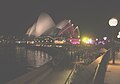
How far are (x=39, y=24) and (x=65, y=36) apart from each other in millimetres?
17938

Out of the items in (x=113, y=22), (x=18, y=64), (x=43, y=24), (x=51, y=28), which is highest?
(x=43, y=24)

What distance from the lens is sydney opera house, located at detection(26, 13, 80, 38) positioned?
135m

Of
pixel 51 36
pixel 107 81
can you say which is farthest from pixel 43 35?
pixel 107 81

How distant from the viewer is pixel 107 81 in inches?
537

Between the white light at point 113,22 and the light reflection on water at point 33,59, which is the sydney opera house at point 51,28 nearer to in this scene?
the light reflection on water at point 33,59

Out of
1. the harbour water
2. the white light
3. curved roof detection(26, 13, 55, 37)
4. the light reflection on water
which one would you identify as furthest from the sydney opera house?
the white light

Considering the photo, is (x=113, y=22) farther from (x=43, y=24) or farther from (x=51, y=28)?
(x=51, y=28)

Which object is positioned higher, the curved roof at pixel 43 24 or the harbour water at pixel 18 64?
the curved roof at pixel 43 24

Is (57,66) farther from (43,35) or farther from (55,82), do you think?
(43,35)

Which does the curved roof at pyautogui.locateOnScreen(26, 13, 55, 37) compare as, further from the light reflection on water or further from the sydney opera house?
the light reflection on water

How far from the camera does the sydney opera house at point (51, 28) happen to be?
13462 cm

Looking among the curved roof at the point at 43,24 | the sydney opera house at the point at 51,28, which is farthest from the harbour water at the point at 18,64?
the sydney opera house at the point at 51,28

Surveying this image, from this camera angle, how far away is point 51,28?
14312 centimetres

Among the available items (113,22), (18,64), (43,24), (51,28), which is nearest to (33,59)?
(18,64)
